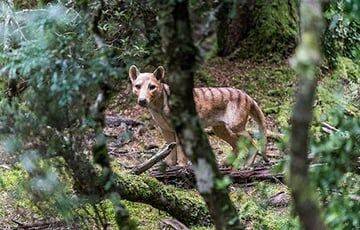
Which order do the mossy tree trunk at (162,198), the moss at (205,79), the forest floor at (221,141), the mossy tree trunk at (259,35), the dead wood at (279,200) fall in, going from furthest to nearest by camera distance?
the mossy tree trunk at (259,35) < the moss at (205,79) < the dead wood at (279,200) < the forest floor at (221,141) < the mossy tree trunk at (162,198)

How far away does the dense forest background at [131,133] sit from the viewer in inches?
102

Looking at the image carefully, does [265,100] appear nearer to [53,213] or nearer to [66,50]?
[53,213]

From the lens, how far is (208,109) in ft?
24.3

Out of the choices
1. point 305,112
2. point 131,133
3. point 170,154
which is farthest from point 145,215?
point 305,112

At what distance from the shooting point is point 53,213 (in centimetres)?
442

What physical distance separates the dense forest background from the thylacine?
1.37ft

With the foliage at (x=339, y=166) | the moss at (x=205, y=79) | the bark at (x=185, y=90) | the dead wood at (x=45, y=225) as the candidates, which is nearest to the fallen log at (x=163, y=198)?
the dead wood at (x=45, y=225)

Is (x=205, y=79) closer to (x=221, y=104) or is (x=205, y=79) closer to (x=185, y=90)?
(x=221, y=104)

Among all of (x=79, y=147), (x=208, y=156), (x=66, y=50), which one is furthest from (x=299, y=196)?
(x=79, y=147)

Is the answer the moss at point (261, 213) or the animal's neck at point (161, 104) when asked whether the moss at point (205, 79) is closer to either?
the animal's neck at point (161, 104)

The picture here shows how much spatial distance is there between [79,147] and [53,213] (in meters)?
0.73

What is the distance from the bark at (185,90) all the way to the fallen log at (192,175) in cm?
358

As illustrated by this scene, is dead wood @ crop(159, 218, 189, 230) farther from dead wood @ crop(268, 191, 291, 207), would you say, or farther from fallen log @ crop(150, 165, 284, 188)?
dead wood @ crop(268, 191, 291, 207)

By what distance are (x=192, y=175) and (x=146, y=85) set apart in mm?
1117
